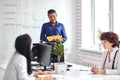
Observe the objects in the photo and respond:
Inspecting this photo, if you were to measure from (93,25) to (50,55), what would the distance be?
286 cm

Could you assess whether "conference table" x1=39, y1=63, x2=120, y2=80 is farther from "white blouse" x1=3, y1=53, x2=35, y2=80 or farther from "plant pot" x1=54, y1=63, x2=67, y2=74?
"white blouse" x1=3, y1=53, x2=35, y2=80

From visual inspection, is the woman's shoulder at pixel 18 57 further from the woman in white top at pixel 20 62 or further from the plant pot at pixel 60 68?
the plant pot at pixel 60 68

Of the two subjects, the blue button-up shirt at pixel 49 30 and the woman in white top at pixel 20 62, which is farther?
the blue button-up shirt at pixel 49 30

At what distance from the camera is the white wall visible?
18.6ft

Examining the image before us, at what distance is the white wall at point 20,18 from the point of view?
5.66 m

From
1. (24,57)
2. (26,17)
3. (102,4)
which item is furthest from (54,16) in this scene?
(24,57)

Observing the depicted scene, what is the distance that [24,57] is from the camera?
2799mm

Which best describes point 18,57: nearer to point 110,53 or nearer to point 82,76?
point 82,76

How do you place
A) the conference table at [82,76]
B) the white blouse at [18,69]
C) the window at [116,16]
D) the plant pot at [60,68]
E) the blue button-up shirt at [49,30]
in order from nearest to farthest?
the white blouse at [18,69] < the conference table at [82,76] < the plant pot at [60,68] < the blue button-up shirt at [49,30] < the window at [116,16]

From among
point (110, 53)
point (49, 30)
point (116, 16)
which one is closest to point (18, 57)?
point (110, 53)

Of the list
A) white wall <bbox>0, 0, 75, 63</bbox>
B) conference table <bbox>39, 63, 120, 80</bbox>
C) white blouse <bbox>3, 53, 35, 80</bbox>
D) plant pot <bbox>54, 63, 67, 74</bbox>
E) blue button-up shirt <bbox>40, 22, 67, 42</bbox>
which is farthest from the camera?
white wall <bbox>0, 0, 75, 63</bbox>

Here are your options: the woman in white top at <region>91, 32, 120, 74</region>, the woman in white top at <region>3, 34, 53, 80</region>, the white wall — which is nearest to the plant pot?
the woman in white top at <region>91, 32, 120, 74</region>

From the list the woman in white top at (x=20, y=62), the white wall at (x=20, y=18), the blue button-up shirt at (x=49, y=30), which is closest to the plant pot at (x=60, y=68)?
the woman in white top at (x=20, y=62)

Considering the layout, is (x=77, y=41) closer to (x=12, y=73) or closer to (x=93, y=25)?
(x=93, y=25)
